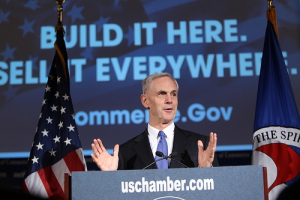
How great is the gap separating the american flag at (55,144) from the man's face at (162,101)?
1.33m

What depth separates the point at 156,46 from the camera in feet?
16.9

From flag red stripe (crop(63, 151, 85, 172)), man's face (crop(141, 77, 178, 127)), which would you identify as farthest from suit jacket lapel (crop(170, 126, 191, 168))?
flag red stripe (crop(63, 151, 85, 172))

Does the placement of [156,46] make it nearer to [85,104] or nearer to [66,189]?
[85,104]

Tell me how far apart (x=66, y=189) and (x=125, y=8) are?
368cm

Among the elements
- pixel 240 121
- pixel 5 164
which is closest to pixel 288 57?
pixel 240 121

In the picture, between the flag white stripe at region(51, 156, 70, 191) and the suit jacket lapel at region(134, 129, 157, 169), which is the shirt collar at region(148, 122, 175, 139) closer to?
Answer: the suit jacket lapel at region(134, 129, 157, 169)

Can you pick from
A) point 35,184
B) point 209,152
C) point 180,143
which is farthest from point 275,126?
point 35,184

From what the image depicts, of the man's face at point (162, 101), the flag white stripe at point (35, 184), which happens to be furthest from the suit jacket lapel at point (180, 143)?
the flag white stripe at point (35, 184)

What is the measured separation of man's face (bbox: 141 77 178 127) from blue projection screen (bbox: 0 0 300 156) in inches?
70.5

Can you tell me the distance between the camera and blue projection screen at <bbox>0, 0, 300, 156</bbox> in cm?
493

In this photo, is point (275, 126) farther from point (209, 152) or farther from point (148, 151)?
point (209, 152)

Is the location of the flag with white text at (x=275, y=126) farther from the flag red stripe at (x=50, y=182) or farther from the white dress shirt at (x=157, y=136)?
the flag red stripe at (x=50, y=182)

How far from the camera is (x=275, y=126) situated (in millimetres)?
3961

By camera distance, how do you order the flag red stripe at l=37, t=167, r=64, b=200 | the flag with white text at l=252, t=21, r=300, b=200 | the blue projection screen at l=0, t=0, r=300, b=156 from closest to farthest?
1. the flag with white text at l=252, t=21, r=300, b=200
2. the flag red stripe at l=37, t=167, r=64, b=200
3. the blue projection screen at l=0, t=0, r=300, b=156
